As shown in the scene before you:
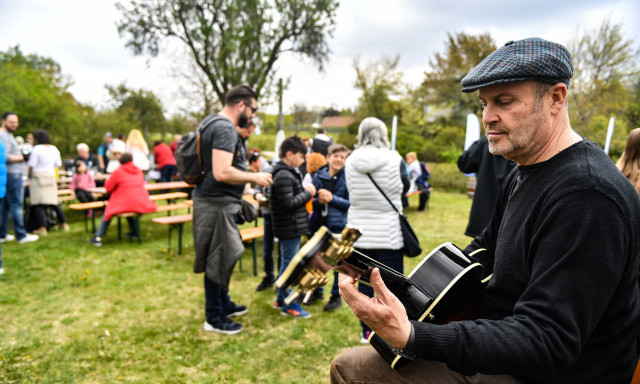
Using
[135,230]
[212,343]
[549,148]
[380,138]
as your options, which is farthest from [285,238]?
[135,230]

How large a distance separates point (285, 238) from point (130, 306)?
6.93 ft

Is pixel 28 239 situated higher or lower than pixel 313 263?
lower

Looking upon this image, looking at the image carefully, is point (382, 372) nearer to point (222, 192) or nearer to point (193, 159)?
point (222, 192)

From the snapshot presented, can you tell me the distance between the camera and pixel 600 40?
16.7 meters

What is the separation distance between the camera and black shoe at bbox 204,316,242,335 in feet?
13.1

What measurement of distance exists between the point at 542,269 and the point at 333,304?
3695mm

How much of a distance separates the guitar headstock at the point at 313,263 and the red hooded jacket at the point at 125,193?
270 inches

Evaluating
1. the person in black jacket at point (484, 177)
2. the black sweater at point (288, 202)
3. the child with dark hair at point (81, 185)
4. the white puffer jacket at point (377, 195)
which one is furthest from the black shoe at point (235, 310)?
the child with dark hair at point (81, 185)

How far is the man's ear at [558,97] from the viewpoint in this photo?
127 cm

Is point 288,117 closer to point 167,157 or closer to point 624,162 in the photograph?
point 167,157

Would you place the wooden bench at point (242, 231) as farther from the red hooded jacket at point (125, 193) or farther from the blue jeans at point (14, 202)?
the blue jeans at point (14, 202)

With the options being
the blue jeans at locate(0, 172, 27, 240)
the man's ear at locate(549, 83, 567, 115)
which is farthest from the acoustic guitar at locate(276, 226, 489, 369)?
the blue jeans at locate(0, 172, 27, 240)

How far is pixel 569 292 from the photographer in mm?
1074

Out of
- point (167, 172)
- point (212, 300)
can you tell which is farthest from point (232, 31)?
point (212, 300)
